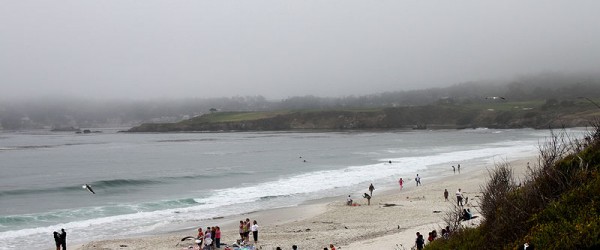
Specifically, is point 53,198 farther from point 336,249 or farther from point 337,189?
point 336,249

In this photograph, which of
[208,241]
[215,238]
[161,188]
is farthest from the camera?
[161,188]

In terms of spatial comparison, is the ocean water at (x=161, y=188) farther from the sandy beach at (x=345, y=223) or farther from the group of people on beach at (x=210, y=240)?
the group of people on beach at (x=210, y=240)

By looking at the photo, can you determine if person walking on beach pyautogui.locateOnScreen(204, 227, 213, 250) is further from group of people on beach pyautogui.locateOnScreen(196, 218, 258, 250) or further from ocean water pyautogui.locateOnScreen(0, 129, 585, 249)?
ocean water pyautogui.locateOnScreen(0, 129, 585, 249)

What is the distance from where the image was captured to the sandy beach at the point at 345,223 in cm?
1894

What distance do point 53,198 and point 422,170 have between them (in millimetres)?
30775

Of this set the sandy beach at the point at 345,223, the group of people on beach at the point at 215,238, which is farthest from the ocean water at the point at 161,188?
the group of people on beach at the point at 215,238

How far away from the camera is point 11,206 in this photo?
111ft

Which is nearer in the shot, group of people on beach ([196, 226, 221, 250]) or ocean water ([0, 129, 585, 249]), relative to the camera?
group of people on beach ([196, 226, 221, 250])

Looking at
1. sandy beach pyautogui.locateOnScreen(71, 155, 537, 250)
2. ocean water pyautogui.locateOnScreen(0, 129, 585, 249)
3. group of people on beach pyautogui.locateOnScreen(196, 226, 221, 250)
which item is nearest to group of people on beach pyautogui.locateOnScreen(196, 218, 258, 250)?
group of people on beach pyautogui.locateOnScreen(196, 226, 221, 250)

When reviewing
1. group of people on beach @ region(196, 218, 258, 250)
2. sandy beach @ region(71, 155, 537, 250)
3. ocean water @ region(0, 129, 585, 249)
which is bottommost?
ocean water @ region(0, 129, 585, 249)

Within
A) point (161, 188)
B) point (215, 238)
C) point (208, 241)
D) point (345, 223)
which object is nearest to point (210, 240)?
point (208, 241)

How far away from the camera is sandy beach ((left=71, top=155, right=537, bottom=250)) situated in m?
18.9

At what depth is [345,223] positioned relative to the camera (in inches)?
917

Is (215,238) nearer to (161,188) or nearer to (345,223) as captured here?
(345,223)
